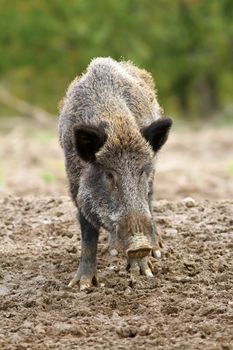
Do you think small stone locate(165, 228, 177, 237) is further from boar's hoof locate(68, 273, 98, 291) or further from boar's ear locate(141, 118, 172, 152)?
boar's ear locate(141, 118, 172, 152)

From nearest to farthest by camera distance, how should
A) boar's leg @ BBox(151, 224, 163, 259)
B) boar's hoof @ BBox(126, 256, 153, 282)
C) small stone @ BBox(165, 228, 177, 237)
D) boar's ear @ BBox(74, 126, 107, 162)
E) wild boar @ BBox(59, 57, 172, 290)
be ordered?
wild boar @ BBox(59, 57, 172, 290) → boar's ear @ BBox(74, 126, 107, 162) → boar's hoof @ BBox(126, 256, 153, 282) → boar's leg @ BBox(151, 224, 163, 259) → small stone @ BBox(165, 228, 177, 237)

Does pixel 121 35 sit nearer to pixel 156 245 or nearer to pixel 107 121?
pixel 156 245

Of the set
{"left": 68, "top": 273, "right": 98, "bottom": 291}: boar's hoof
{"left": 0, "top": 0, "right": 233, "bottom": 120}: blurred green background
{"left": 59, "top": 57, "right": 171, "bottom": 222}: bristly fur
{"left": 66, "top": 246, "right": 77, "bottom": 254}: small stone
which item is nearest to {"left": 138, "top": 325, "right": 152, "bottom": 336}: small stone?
{"left": 59, "top": 57, "right": 171, "bottom": 222}: bristly fur

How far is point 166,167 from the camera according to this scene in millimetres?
14336

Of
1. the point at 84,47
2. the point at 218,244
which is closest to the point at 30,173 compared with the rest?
the point at 218,244

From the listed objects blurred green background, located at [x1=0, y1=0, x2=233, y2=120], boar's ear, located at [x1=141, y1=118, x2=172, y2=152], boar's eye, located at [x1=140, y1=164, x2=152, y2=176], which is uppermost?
blurred green background, located at [x1=0, y1=0, x2=233, y2=120]

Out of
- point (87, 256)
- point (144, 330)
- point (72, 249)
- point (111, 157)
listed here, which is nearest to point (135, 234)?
point (144, 330)

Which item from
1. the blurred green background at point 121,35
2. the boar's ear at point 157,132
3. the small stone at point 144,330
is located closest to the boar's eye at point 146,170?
the boar's ear at point 157,132

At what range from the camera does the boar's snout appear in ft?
16.8

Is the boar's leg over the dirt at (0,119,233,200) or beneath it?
beneath

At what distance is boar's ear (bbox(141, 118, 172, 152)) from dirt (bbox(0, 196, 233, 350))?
0.98 m

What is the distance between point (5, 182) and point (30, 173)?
4.07 feet

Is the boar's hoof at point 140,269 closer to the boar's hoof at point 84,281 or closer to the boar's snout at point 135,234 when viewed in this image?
the boar's hoof at point 84,281

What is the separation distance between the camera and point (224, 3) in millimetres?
31094
